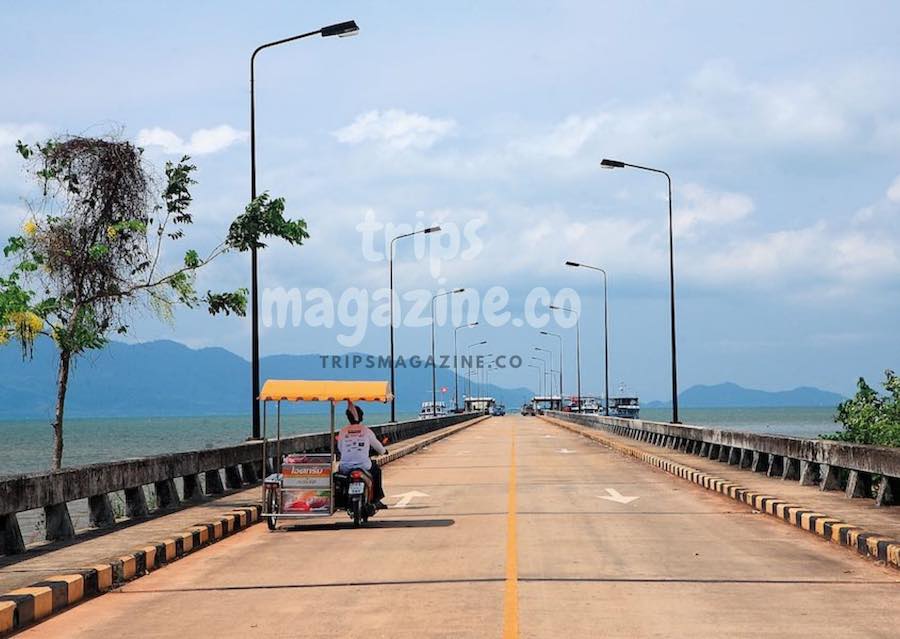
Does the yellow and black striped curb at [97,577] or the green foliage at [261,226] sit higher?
the green foliage at [261,226]

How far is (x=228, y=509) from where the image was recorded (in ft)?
64.5

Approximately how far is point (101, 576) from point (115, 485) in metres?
4.82

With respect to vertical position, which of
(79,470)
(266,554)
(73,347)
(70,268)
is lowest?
(266,554)

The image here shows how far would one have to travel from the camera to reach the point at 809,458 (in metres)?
23.0

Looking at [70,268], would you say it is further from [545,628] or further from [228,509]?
[545,628]

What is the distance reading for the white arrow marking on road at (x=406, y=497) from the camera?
72.5ft

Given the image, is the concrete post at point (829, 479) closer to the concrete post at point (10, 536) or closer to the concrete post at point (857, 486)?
the concrete post at point (857, 486)

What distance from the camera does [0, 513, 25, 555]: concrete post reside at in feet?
47.5

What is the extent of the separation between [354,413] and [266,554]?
4059mm

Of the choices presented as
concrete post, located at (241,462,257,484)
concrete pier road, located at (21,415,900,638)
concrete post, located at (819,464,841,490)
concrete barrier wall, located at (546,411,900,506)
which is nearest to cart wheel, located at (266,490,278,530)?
concrete pier road, located at (21,415,900,638)

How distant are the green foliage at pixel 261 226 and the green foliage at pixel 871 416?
1489 cm

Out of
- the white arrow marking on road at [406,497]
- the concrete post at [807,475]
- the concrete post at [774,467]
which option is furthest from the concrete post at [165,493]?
the concrete post at [774,467]

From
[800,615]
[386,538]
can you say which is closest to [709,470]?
[386,538]

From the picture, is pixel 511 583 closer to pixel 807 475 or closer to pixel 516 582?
pixel 516 582
